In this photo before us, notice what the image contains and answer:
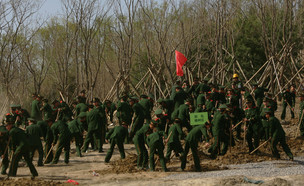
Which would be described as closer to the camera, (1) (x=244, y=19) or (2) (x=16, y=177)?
(2) (x=16, y=177)

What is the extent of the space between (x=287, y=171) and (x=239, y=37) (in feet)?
56.3

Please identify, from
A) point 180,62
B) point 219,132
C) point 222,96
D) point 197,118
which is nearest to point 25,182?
point 197,118

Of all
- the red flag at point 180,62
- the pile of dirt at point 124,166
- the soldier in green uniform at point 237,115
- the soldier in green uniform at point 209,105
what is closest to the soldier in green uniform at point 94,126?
the pile of dirt at point 124,166

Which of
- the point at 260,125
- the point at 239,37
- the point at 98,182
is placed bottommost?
the point at 98,182

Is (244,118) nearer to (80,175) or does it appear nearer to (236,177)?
Result: (236,177)

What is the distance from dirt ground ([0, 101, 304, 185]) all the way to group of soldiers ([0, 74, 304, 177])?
0.89 ft

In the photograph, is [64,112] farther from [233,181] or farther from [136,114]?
[233,181]

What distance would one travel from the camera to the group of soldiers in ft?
38.9

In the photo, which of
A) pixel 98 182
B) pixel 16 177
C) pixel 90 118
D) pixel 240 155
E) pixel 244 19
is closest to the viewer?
pixel 98 182

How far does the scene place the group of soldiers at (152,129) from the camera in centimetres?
1184

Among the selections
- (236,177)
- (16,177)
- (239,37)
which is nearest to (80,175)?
(16,177)

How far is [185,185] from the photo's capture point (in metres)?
9.80

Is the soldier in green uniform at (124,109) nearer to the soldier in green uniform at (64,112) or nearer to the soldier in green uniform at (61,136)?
the soldier in green uniform at (64,112)

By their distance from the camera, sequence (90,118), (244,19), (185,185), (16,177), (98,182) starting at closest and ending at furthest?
(185,185) → (98,182) → (16,177) → (90,118) → (244,19)
